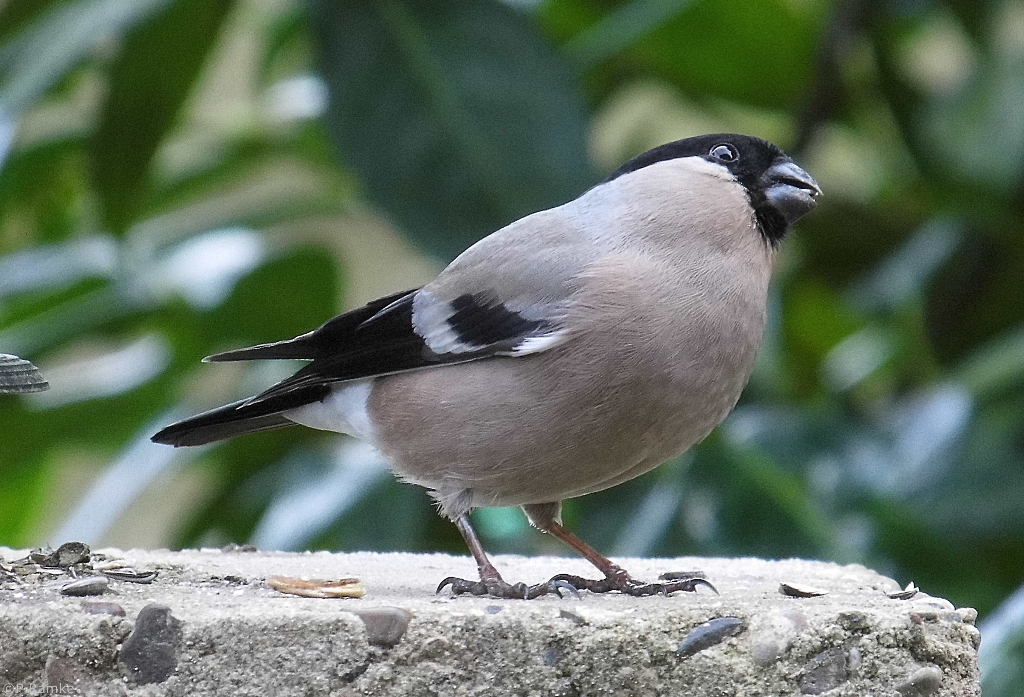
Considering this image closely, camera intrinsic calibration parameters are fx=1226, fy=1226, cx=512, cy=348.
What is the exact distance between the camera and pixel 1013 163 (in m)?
3.08

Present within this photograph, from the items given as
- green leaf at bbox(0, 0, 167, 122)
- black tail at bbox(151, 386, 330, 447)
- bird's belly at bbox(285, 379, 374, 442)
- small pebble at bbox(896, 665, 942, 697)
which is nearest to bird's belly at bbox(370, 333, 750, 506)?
bird's belly at bbox(285, 379, 374, 442)

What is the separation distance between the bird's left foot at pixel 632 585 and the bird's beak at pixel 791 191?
22.4 inches

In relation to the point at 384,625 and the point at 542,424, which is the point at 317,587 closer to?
the point at 384,625

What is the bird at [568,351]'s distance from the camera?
1609mm

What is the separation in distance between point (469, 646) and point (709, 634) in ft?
0.85

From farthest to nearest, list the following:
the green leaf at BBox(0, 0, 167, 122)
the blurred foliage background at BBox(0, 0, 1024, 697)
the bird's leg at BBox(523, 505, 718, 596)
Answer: the blurred foliage background at BBox(0, 0, 1024, 697), the green leaf at BBox(0, 0, 167, 122), the bird's leg at BBox(523, 505, 718, 596)

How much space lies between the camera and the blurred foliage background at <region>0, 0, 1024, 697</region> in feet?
8.48

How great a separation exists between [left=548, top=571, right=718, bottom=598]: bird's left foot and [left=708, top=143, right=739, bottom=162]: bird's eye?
64 cm

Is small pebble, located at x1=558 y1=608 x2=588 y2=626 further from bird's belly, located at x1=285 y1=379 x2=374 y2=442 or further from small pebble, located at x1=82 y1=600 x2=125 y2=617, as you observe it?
bird's belly, located at x1=285 y1=379 x2=374 y2=442

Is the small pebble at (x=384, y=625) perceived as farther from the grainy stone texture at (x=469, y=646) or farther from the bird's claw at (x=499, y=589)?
the bird's claw at (x=499, y=589)

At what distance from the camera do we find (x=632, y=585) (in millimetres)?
1645

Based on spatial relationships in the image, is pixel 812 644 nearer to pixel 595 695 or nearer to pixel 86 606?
pixel 595 695

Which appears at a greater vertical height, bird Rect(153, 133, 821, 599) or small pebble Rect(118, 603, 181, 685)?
bird Rect(153, 133, 821, 599)

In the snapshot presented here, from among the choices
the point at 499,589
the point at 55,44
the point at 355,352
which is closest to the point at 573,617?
the point at 499,589
